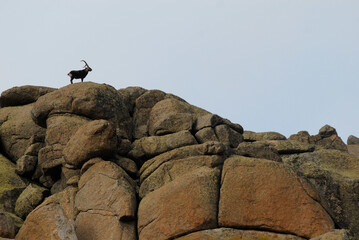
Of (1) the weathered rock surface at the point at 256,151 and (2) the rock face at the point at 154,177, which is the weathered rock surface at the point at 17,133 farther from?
(1) the weathered rock surface at the point at 256,151

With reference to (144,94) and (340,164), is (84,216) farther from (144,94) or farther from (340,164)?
(340,164)

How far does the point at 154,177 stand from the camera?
31172 millimetres

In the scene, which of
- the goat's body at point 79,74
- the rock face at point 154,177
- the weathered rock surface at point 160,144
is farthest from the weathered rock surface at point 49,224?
the goat's body at point 79,74

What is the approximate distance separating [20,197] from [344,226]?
20.3m

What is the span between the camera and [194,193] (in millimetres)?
28328

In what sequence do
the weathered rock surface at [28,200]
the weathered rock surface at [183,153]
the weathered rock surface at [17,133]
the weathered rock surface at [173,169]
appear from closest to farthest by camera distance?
the weathered rock surface at [173,169] < the weathered rock surface at [183,153] < the weathered rock surface at [28,200] < the weathered rock surface at [17,133]

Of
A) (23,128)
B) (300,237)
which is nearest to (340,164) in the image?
(300,237)

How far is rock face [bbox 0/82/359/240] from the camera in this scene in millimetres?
27656

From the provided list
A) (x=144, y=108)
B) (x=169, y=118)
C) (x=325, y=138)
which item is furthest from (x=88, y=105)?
(x=325, y=138)

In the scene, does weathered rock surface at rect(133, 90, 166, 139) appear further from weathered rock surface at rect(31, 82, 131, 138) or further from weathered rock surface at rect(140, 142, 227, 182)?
weathered rock surface at rect(140, 142, 227, 182)

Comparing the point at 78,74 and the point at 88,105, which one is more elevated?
the point at 78,74

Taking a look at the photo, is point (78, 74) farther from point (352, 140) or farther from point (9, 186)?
point (352, 140)

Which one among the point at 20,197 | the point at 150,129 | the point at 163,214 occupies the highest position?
the point at 150,129

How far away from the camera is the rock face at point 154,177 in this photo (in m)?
27.7
